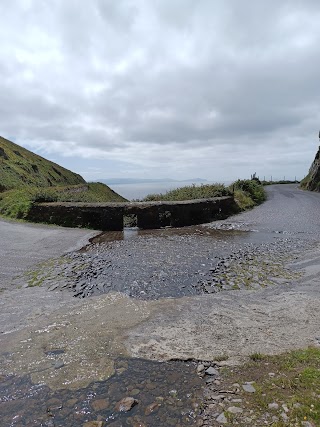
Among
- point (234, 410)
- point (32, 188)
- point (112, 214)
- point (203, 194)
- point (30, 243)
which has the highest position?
point (32, 188)

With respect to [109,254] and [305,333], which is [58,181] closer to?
[109,254]

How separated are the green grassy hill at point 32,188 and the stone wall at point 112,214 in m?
1.36

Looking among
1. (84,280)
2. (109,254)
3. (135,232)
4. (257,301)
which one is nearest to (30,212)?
(135,232)

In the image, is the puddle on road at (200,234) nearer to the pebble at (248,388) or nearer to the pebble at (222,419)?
the pebble at (248,388)

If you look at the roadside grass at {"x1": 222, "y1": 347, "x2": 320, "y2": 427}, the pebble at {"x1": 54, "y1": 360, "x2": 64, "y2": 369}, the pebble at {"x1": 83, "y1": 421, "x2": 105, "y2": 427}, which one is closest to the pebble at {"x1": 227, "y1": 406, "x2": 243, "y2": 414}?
the roadside grass at {"x1": 222, "y1": 347, "x2": 320, "y2": 427}

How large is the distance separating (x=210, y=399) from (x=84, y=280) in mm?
5783

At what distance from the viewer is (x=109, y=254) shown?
39.7 ft

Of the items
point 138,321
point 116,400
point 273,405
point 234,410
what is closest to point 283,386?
point 273,405

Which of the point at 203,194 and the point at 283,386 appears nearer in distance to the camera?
the point at 283,386

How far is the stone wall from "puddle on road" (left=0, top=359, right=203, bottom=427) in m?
13.9

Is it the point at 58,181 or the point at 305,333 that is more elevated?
the point at 58,181

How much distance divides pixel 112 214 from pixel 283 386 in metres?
15.1

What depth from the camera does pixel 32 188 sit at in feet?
84.8

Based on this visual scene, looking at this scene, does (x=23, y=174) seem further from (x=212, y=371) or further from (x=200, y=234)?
(x=212, y=371)
